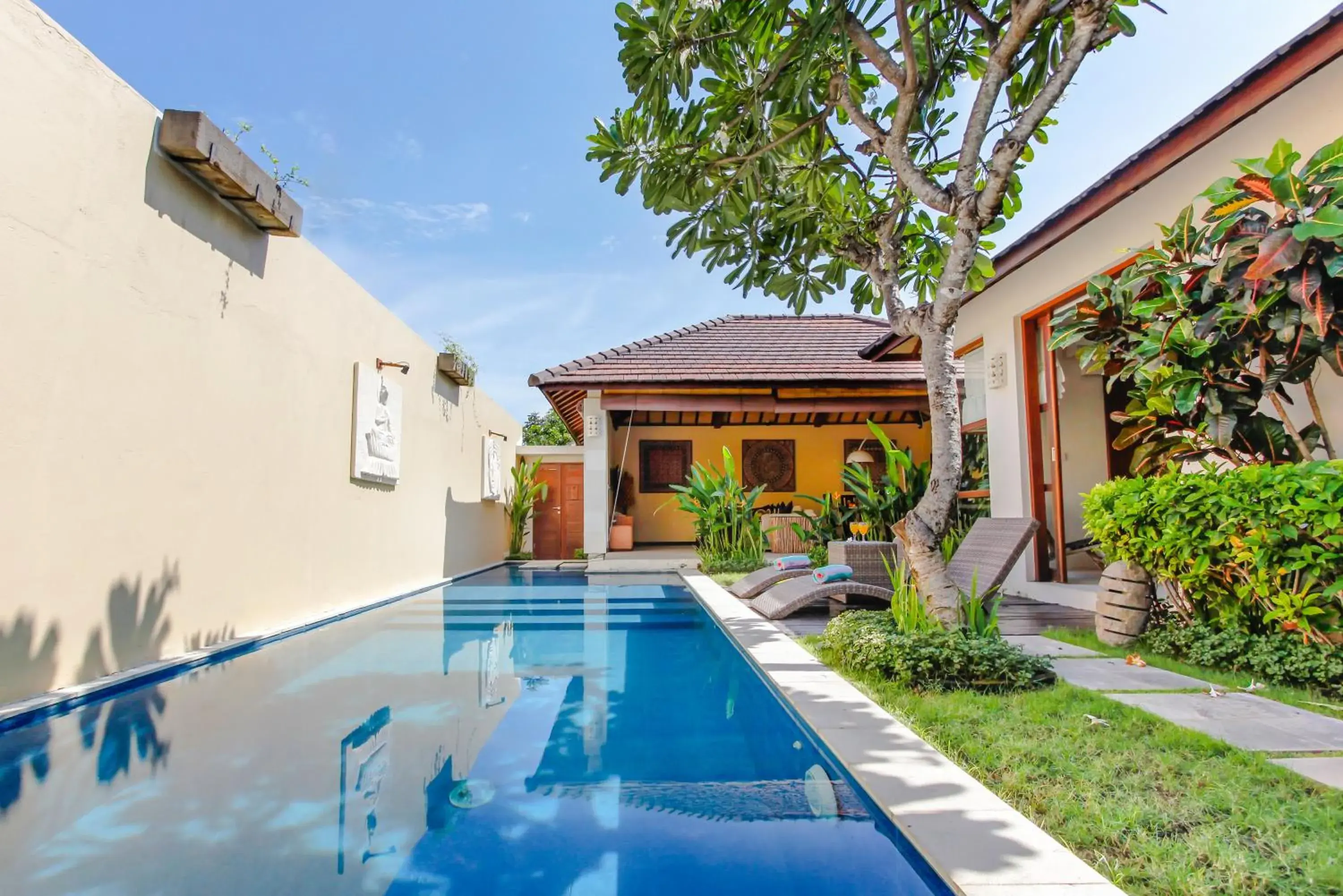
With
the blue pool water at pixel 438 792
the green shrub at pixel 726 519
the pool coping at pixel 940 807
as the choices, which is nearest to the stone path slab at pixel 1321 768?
the pool coping at pixel 940 807

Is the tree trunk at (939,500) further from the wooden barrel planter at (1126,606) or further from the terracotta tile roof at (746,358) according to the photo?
the terracotta tile roof at (746,358)

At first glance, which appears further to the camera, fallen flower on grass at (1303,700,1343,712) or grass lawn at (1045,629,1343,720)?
grass lawn at (1045,629,1343,720)

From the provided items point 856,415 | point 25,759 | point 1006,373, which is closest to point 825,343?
point 856,415

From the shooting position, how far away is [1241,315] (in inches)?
158

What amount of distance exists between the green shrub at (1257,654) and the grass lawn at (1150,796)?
1.18 metres

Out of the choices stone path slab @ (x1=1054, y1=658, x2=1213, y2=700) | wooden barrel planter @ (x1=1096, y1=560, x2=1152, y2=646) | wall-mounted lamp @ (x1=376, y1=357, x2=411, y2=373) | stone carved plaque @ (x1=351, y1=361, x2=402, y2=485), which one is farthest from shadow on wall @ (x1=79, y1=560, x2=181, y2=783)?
wooden barrel planter @ (x1=1096, y1=560, x2=1152, y2=646)

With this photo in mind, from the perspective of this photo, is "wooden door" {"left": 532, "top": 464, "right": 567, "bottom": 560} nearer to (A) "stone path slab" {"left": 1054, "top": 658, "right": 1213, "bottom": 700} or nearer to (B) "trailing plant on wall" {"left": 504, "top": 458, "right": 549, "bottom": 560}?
(B) "trailing plant on wall" {"left": 504, "top": 458, "right": 549, "bottom": 560}

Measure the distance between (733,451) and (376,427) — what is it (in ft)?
31.7

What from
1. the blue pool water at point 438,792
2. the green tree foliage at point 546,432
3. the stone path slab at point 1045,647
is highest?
the green tree foliage at point 546,432

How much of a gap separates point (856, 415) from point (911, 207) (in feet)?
35.1

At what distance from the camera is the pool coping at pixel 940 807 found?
1.78 meters

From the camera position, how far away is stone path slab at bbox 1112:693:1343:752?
9.28 feet

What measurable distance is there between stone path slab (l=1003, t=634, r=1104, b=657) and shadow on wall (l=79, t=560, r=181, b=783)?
459 centimetres

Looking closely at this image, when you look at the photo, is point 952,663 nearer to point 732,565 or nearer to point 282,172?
point 282,172
